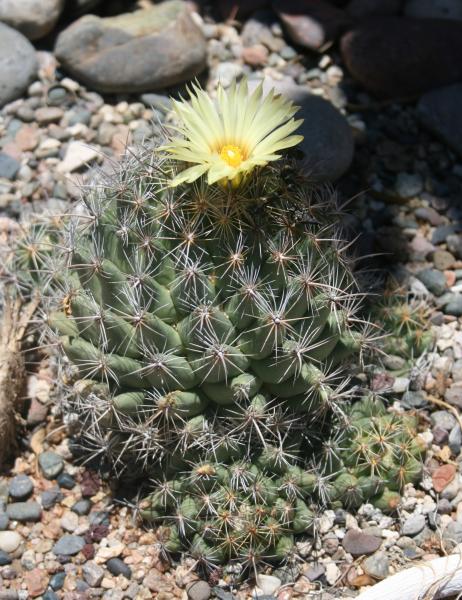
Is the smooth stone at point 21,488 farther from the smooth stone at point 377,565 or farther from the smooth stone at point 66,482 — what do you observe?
the smooth stone at point 377,565

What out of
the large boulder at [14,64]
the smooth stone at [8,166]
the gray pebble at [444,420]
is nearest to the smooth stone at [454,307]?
the gray pebble at [444,420]

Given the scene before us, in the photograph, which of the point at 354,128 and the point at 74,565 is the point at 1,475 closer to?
the point at 74,565

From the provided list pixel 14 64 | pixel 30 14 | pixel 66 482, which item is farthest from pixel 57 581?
pixel 30 14

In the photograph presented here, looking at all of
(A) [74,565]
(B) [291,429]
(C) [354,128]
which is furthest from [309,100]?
(A) [74,565]

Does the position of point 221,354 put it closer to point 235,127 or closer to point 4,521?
point 235,127

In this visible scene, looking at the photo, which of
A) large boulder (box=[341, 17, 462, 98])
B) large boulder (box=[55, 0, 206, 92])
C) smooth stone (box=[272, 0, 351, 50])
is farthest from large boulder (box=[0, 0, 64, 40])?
large boulder (box=[341, 17, 462, 98])

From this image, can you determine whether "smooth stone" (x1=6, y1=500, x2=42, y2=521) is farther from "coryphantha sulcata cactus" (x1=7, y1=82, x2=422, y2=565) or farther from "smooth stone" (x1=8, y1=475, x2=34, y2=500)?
"coryphantha sulcata cactus" (x1=7, y1=82, x2=422, y2=565)
